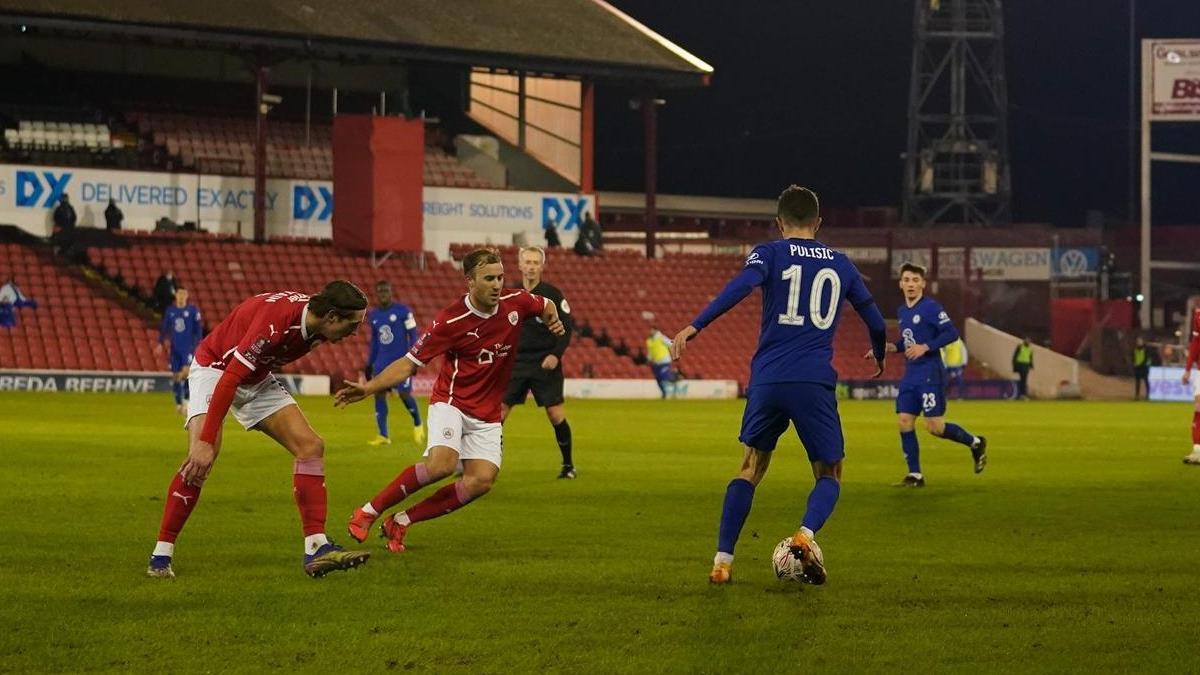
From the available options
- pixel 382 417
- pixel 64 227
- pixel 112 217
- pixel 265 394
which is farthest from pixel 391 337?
pixel 112 217

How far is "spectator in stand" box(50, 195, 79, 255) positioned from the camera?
144 ft

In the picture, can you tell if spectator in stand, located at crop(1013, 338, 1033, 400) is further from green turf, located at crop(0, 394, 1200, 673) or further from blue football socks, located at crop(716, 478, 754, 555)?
blue football socks, located at crop(716, 478, 754, 555)

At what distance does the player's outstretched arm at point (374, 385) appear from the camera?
10.2 meters

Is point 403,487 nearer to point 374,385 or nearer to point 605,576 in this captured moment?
point 374,385

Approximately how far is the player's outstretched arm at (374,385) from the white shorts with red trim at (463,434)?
49 centimetres

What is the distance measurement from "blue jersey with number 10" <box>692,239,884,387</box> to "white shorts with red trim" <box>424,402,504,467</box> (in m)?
2.06

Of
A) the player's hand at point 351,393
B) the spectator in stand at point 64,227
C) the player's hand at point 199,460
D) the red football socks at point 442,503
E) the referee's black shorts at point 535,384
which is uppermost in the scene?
the spectator in stand at point 64,227

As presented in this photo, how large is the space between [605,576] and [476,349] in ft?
5.60

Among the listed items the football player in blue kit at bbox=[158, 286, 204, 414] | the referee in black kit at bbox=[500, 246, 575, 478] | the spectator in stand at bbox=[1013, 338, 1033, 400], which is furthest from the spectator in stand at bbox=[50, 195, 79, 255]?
the referee in black kit at bbox=[500, 246, 575, 478]

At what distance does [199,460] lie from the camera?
9672 millimetres

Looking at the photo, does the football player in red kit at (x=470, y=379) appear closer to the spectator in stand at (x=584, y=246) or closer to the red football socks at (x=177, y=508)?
the red football socks at (x=177, y=508)

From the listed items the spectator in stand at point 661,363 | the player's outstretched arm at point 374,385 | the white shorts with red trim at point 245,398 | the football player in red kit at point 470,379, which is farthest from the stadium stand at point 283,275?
the white shorts with red trim at point 245,398

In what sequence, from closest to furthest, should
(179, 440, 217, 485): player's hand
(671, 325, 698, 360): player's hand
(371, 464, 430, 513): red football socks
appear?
(671, 325, 698, 360): player's hand < (179, 440, 217, 485): player's hand < (371, 464, 430, 513): red football socks

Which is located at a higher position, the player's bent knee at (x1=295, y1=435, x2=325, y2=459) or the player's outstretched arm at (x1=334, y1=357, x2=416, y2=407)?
the player's outstretched arm at (x1=334, y1=357, x2=416, y2=407)
